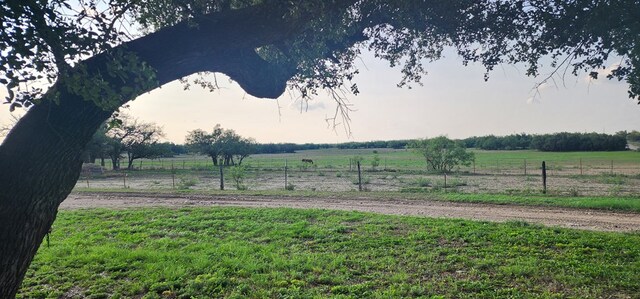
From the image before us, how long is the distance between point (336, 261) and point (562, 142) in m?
93.5

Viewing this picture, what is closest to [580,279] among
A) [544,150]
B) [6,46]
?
[6,46]

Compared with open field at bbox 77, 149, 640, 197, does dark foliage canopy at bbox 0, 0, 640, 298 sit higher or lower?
higher

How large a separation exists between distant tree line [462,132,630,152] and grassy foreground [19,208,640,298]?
70.7 meters

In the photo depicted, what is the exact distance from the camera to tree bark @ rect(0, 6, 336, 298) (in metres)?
3.06

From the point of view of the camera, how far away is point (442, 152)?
3522 cm

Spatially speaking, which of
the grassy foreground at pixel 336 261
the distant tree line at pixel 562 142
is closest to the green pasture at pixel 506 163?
the distant tree line at pixel 562 142

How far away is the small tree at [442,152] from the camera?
3378 cm

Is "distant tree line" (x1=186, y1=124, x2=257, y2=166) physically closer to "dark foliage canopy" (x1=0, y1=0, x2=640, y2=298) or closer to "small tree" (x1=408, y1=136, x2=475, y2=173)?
"small tree" (x1=408, y1=136, x2=475, y2=173)

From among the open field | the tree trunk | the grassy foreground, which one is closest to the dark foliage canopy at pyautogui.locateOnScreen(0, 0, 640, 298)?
the tree trunk

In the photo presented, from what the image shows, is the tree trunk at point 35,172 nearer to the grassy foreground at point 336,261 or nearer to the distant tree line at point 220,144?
the grassy foreground at point 336,261

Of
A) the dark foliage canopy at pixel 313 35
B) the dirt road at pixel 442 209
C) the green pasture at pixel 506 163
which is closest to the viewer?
the dark foliage canopy at pixel 313 35

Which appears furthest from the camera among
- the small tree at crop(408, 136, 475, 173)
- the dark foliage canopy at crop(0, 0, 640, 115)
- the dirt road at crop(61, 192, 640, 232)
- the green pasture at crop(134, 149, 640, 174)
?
the green pasture at crop(134, 149, 640, 174)

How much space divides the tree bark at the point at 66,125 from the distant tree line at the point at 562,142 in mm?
75379

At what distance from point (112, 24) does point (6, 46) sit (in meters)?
0.85
